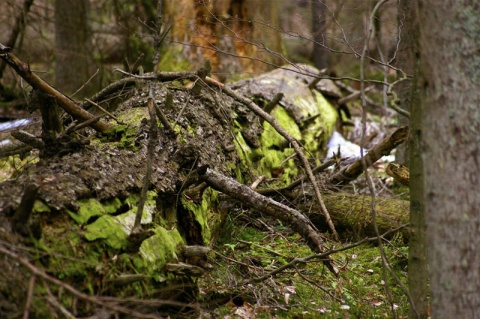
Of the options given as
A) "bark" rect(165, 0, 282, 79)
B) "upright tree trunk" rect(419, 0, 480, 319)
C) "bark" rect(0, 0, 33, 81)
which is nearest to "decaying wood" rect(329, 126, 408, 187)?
"upright tree trunk" rect(419, 0, 480, 319)

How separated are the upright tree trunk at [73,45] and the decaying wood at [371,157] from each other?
224 inches

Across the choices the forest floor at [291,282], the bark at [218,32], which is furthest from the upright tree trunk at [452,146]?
the bark at [218,32]

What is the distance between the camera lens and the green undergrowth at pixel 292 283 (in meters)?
3.78

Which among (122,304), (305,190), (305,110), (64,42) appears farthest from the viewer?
(64,42)

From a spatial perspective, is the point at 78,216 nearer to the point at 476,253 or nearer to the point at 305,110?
the point at 476,253

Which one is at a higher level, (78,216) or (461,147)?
(461,147)

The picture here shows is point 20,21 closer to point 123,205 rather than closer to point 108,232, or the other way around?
point 123,205

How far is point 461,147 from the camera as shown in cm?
262

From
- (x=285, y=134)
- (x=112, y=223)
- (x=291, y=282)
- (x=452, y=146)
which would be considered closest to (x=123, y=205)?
(x=112, y=223)

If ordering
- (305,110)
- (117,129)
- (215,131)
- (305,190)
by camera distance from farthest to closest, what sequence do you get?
(305,110) → (305,190) → (215,131) → (117,129)

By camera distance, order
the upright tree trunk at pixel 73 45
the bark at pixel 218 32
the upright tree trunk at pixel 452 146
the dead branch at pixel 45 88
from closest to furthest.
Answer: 1. the upright tree trunk at pixel 452 146
2. the dead branch at pixel 45 88
3. the bark at pixel 218 32
4. the upright tree trunk at pixel 73 45

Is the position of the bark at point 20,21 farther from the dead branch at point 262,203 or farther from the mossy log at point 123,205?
the dead branch at point 262,203

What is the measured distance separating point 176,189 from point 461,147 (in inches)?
85.3

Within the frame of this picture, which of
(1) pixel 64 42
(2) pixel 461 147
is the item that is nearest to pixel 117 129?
(2) pixel 461 147
